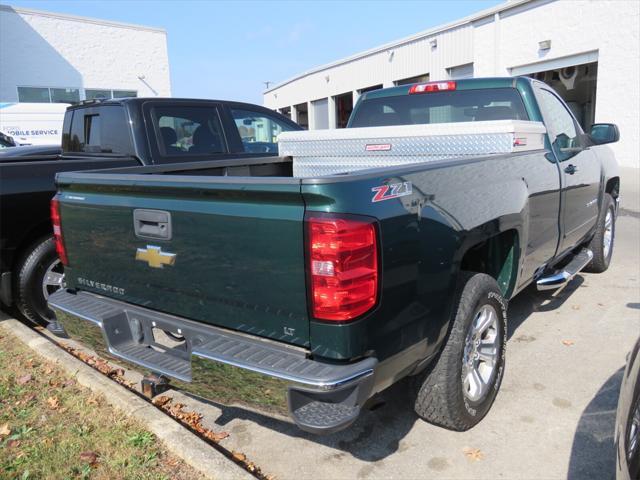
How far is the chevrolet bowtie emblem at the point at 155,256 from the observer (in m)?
2.55

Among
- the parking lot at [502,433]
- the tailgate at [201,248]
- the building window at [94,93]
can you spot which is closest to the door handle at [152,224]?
the tailgate at [201,248]

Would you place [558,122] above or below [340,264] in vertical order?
above

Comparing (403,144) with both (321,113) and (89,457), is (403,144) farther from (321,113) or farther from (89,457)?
(321,113)

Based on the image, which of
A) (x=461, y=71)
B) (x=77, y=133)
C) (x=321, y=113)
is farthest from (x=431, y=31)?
(x=77, y=133)

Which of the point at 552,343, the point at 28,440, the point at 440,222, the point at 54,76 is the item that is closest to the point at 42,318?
the point at 28,440

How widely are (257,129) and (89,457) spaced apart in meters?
4.22

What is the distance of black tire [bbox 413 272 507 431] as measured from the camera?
8.91 feet

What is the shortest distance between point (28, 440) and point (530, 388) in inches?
120

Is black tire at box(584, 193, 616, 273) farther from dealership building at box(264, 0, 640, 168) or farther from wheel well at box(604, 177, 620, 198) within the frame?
dealership building at box(264, 0, 640, 168)

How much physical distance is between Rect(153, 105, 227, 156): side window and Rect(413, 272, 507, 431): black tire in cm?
349

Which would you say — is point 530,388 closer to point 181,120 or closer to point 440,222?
point 440,222

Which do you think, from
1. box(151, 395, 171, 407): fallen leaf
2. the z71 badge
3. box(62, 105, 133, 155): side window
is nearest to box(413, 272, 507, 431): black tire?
the z71 badge

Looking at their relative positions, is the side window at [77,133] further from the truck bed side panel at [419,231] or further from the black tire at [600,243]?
the black tire at [600,243]

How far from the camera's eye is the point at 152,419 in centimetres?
305
